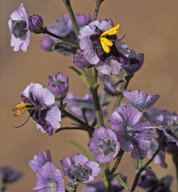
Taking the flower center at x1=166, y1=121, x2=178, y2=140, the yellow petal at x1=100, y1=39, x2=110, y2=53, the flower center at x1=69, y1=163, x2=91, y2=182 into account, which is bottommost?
the flower center at x1=166, y1=121, x2=178, y2=140

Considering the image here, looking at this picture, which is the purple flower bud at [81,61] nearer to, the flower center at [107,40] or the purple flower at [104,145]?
the flower center at [107,40]

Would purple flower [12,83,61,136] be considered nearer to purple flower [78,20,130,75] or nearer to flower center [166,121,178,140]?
purple flower [78,20,130,75]

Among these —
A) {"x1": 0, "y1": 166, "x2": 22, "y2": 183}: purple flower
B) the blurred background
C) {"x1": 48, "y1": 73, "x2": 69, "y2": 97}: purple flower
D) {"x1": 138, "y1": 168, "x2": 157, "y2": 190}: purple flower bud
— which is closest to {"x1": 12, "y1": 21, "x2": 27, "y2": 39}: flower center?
{"x1": 48, "y1": 73, "x2": 69, "y2": 97}: purple flower

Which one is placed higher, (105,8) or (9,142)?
(105,8)

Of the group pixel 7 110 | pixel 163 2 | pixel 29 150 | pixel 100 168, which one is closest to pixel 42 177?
pixel 100 168

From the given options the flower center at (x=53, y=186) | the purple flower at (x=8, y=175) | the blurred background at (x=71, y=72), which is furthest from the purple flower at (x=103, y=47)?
the blurred background at (x=71, y=72)

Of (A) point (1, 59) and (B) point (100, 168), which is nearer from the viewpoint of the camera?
(B) point (100, 168)

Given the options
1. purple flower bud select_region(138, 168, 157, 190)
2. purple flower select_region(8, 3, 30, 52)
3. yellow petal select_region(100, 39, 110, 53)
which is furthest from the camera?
purple flower bud select_region(138, 168, 157, 190)

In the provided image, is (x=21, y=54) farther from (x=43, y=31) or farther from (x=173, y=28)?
(x=43, y=31)

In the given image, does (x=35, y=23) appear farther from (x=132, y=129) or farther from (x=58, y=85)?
(x=132, y=129)
